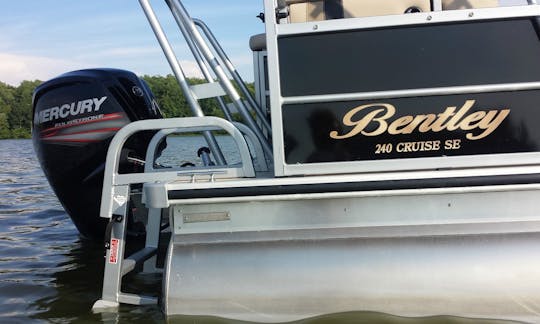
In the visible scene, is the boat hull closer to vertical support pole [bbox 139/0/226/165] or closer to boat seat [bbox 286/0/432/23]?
vertical support pole [bbox 139/0/226/165]

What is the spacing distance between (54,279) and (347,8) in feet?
10.4

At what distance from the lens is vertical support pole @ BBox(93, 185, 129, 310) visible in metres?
2.93

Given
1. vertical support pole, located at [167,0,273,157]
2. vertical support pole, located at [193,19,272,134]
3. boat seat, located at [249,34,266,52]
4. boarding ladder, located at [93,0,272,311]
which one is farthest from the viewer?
boat seat, located at [249,34,266,52]

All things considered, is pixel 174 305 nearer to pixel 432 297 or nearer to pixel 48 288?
pixel 432 297

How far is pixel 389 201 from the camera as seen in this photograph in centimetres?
263

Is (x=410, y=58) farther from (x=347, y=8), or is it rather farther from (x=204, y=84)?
(x=204, y=84)

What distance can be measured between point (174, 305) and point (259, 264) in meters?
0.48

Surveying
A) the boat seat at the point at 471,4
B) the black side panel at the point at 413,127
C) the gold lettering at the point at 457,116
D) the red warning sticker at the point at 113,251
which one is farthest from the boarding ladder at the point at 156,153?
the boat seat at the point at 471,4

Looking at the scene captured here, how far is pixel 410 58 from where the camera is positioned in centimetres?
261

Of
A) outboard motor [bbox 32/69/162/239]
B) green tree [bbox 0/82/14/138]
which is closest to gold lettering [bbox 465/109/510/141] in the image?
outboard motor [bbox 32/69/162/239]

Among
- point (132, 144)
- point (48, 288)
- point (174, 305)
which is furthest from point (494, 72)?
point (48, 288)

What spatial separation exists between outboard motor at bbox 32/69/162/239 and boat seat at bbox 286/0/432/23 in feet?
4.92

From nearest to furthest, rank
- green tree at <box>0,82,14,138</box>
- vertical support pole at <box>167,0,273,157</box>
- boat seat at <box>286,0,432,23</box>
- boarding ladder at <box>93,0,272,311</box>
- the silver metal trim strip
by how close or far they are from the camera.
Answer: the silver metal trim strip < boarding ladder at <box>93,0,272,311</box> < boat seat at <box>286,0,432,23</box> < vertical support pole at <box>167,0,273,157</box> < green tree at <box>0,82,14,138</box>

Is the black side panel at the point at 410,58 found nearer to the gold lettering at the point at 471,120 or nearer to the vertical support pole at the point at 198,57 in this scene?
the gold lettering at the point at 471,120
